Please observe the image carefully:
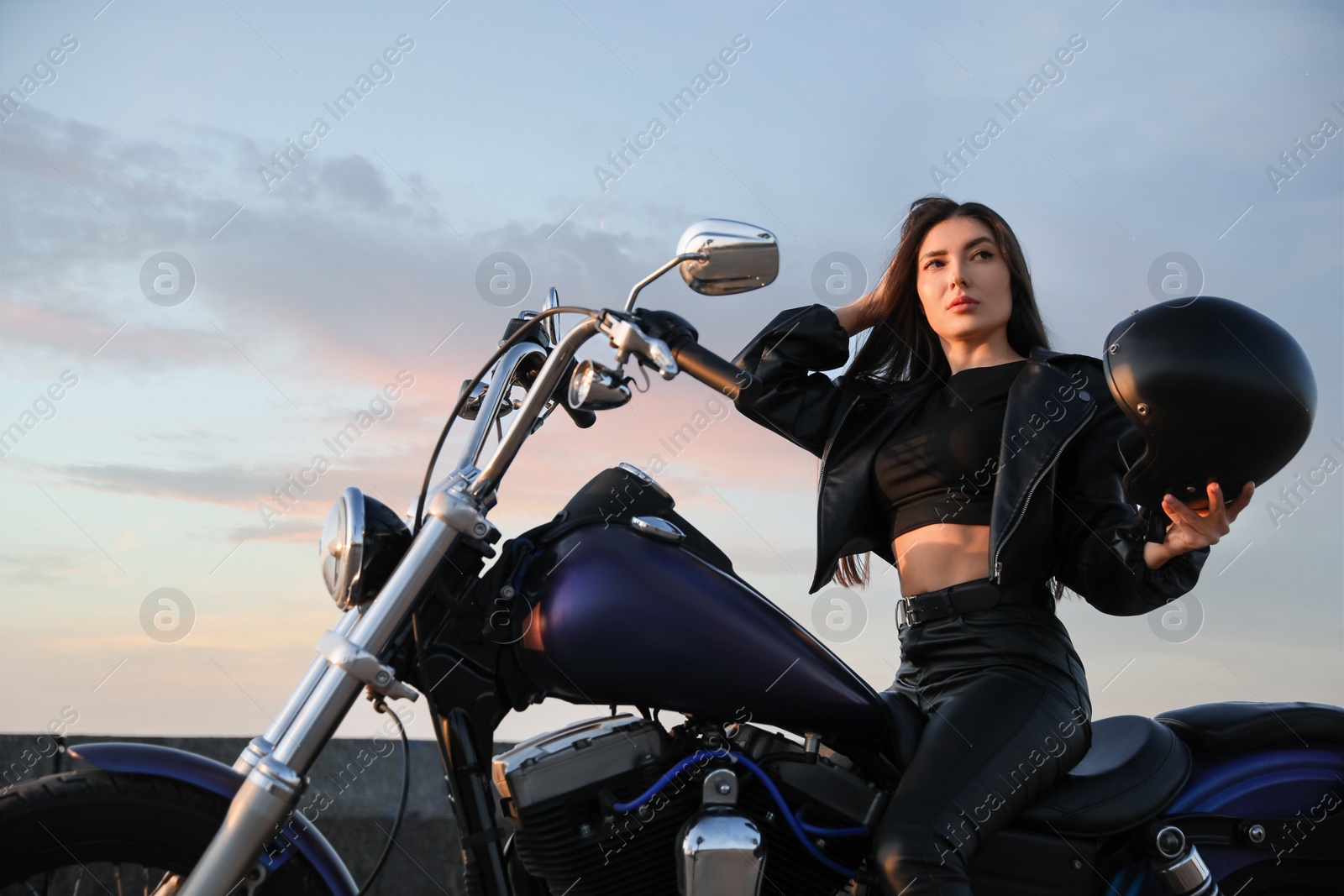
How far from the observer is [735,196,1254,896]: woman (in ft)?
6.90

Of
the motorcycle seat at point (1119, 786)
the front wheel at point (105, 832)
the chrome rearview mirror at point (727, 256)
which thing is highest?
the chrome rearview mirror at point (727, 256)

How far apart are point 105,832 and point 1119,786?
190cm

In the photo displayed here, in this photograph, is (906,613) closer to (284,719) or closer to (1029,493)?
(1029,493)

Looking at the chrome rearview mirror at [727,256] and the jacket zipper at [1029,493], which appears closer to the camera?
the chrome rearview mirror at [727,256]

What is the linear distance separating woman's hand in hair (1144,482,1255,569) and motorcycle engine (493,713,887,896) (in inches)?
34.2

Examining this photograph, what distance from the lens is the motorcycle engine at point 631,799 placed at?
6.23 feet

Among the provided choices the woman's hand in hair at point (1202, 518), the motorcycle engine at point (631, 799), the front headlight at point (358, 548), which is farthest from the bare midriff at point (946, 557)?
the front headlight at point (358, 548)

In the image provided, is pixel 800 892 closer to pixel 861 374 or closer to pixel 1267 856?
pixel 1267 856

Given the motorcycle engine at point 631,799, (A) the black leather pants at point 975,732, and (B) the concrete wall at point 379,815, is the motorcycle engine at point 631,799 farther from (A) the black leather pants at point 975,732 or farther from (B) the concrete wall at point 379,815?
(B) the concrete wall at point 379,815

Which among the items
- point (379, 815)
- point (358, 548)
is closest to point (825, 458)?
point (358, 548)

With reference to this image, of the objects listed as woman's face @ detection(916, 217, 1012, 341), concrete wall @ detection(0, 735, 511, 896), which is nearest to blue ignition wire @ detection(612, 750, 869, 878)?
woman's face @ detection(916, 217, 1012, 341)

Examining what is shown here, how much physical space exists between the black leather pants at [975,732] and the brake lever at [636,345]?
3.10 feet

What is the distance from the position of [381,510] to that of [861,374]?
6.14ft

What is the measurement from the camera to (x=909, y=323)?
3326 millimetres
